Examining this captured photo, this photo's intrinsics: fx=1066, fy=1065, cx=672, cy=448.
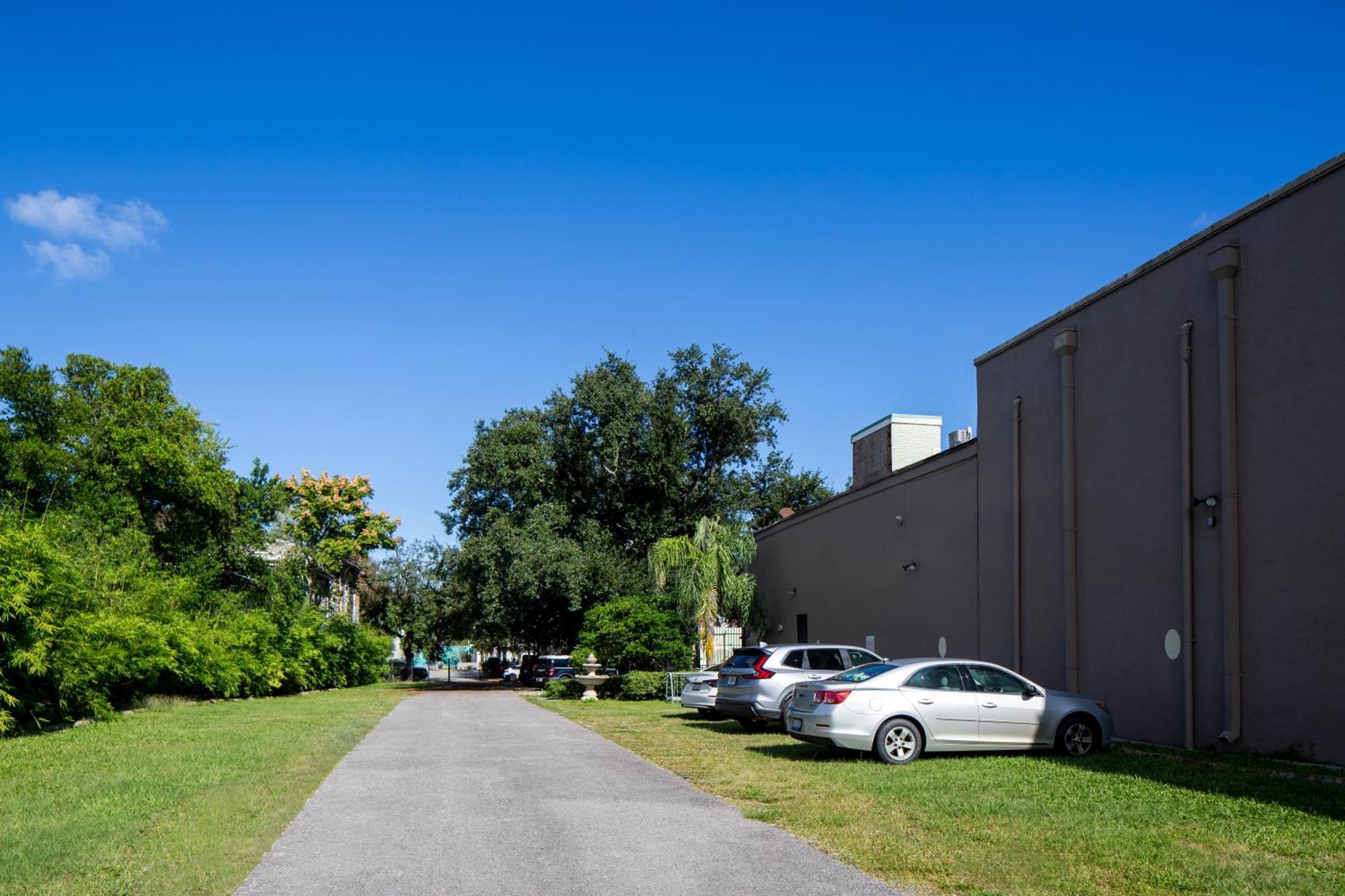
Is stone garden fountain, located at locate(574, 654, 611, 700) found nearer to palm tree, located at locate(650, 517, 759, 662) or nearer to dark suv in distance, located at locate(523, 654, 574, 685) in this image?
palm tree, located at locate(650, 517, 759, 662)

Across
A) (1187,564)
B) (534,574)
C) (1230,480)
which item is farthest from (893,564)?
(534,574)

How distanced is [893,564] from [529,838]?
18552 millimetres

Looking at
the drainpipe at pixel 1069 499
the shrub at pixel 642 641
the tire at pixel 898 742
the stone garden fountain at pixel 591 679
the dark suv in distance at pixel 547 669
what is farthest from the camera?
the dark suv in distance at pixel 547 669

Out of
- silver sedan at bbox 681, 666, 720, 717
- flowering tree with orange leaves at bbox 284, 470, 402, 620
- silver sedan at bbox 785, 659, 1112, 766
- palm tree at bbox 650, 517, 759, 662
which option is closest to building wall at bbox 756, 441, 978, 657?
palm tree at bbox 650, 517, 759, 662

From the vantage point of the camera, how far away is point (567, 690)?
3562 cm

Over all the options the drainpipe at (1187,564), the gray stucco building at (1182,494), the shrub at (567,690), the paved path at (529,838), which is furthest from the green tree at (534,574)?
the drainpipe at (1187,564)

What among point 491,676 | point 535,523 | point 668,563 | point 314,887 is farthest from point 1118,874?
point 491,676

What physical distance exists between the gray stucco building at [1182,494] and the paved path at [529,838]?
7721 mm

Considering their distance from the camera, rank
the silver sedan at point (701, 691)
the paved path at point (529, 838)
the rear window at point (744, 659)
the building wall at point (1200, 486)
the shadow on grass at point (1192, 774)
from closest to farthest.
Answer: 1. the paved path at point (529, 838)
2. the shadow on grass at point (1192, 774)
3. the building wall at point (1200, 486)
4. the rear window at point (744, 659)
5. the silver sedan at point (701, 691)

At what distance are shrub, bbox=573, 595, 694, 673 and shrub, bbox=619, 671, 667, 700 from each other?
53.3 inches

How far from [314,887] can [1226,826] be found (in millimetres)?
7413

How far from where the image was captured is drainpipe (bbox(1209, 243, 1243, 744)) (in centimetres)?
1402

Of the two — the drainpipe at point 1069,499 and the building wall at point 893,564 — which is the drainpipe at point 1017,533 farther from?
the building wall at point 893,564

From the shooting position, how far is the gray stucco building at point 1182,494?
1316 cm
